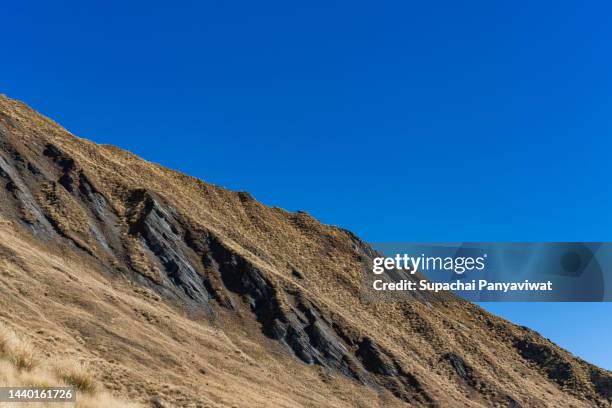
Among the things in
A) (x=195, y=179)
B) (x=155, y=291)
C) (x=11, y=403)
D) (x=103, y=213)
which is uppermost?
(x=195, y=179)

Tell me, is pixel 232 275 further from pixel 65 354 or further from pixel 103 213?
pixel 65 354

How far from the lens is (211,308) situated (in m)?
48.4

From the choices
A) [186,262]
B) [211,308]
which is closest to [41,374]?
[211,308]

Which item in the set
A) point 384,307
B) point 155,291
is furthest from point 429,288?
point 155,291

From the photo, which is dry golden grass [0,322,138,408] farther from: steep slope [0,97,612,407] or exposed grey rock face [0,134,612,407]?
exposed grey rock face [0,134,612,407]

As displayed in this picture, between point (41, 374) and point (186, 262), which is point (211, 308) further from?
point (41, 374)

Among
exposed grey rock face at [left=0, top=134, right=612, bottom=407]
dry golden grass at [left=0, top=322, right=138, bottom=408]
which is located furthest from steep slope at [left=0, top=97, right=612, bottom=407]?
dry golden grass at [left=0, top=322, right=138, bottom=408]

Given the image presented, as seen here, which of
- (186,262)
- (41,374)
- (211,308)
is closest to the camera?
(41,374)

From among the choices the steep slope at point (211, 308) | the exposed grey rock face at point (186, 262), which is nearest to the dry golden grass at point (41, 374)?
the steep slope at point (211, 308)

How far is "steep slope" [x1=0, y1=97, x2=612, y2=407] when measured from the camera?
3053 centimetres

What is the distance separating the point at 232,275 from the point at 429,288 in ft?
126

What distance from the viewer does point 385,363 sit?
51.5 metres

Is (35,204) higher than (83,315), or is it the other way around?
(35,204)

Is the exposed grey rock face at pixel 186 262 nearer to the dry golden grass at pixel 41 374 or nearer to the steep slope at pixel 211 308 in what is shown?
the steep slope at pixel 211 308
